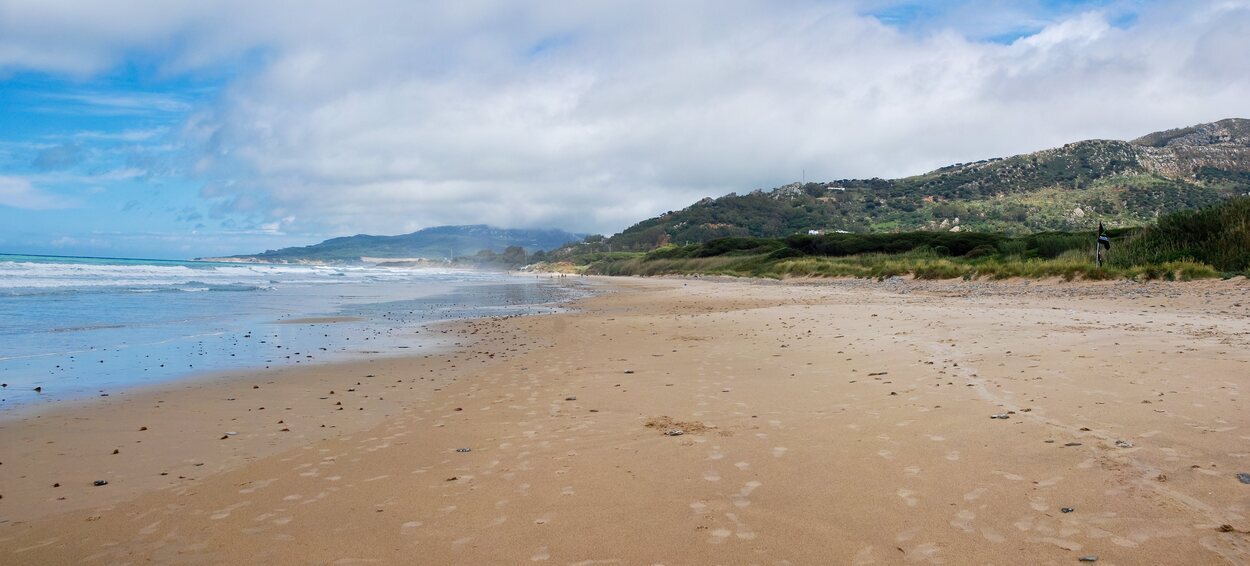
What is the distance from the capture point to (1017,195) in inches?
3789

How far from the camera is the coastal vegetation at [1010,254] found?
21.2 meters

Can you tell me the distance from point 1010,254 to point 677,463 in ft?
124

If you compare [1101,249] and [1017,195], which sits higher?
[1017,195]

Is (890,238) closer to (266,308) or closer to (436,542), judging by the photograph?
(266,308)

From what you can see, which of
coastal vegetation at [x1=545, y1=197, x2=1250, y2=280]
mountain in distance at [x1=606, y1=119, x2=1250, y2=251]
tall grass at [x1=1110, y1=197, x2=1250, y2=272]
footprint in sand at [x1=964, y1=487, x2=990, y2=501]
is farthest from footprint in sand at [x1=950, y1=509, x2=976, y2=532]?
mountain in distance at [x1=606, y1=119, x2=1250, y2=251]

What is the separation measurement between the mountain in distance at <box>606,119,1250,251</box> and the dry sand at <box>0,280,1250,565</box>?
254ft

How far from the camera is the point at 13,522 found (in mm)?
3988

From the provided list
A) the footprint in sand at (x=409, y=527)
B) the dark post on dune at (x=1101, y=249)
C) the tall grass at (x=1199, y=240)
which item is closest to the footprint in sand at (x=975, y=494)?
the footprint in sand at (x=409, y=527)

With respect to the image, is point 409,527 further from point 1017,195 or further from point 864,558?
point 1017,195

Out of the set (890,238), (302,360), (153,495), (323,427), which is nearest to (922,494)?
(153,495)

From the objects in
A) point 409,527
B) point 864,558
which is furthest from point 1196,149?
point 409,527

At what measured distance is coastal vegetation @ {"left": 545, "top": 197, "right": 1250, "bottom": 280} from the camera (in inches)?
835

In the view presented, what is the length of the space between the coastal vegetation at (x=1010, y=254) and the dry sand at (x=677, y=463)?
49.6 ft

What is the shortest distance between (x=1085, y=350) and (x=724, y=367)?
175 inches
